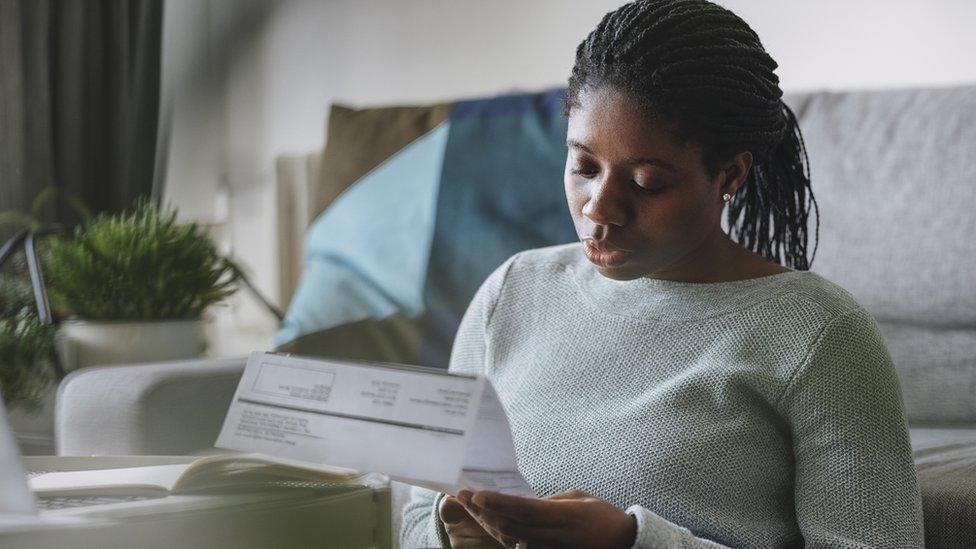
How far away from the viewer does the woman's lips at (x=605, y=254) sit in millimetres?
803

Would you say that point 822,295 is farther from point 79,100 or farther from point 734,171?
point 79,100

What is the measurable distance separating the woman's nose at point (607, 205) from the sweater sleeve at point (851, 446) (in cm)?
17

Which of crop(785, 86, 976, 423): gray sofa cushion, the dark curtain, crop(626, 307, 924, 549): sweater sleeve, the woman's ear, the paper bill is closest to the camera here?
the paper bill

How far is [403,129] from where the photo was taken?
1.69m

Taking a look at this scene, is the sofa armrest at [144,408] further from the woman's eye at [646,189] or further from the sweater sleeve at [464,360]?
the woman's eye at [646,189]

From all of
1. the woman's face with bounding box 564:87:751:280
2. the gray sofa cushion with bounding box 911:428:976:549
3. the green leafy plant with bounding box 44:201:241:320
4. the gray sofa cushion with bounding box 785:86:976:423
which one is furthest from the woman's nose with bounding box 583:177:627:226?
the green leafy plant with bounding box 44:201:241:320

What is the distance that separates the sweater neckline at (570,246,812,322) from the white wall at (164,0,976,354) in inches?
40.2

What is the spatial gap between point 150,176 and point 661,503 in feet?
7.29

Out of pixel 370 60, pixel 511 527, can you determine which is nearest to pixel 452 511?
pixel 511 527

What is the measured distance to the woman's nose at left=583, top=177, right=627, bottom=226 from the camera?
782 mm

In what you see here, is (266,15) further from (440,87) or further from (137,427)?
(137,427)

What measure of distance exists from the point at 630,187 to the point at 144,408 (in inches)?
29.4

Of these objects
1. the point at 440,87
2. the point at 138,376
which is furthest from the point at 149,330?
the point at 440,87

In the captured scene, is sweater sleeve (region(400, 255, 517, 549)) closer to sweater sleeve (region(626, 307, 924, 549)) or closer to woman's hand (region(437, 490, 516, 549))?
woman's hand (region(437, 490, 516, 549))
